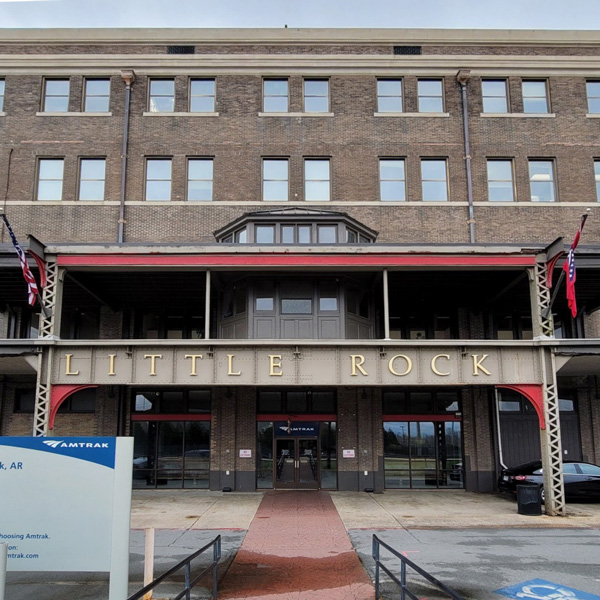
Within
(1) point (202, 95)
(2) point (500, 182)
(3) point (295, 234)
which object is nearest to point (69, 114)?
(1) point (202, 95)

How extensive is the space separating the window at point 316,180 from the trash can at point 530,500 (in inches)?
545

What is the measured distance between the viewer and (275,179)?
84.8 feet

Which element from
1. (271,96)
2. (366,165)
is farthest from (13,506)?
(271,96)

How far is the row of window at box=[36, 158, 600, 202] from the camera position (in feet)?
84.3

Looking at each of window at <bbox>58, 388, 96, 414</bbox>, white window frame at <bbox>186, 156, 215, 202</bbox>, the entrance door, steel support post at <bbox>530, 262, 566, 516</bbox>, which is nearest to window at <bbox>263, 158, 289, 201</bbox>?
white window frame at <bbox>186, 156, 215, 202</bbox>

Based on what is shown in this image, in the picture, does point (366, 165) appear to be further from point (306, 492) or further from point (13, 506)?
point (13, 506)

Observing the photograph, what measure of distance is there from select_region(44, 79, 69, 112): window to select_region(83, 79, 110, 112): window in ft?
2.85

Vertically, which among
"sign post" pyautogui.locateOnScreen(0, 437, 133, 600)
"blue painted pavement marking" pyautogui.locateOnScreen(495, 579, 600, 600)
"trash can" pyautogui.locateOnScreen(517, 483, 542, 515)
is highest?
"sign post" pyautogui.locateOnScreen(0, 437, 133, 600)

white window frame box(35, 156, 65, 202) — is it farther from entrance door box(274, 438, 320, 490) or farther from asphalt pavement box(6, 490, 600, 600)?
entrance door box(274, 438, 320, 490)

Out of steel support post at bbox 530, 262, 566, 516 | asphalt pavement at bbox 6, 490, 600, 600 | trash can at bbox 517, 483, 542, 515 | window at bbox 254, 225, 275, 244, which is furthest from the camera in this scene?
window at bbox 254, 225, 275, 244

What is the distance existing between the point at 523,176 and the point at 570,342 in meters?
10.1

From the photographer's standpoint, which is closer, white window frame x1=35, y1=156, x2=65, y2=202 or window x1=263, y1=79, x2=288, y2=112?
white window frame x1=35, y1=156, x2=65, y2=202

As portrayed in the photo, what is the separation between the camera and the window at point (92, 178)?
2569 centimetres

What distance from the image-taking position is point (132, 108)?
86.1ft
